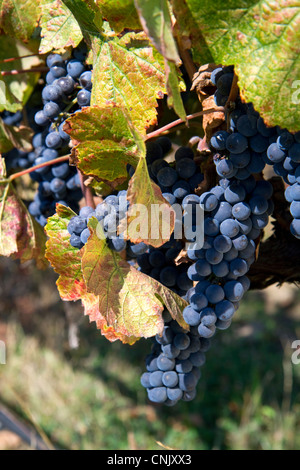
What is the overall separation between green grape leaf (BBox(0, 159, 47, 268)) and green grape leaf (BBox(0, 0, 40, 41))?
233 millimetres

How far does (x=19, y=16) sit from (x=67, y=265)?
44 cm

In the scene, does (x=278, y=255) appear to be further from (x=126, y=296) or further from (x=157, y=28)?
(x=157, y=28)

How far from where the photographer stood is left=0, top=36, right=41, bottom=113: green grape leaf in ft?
3.04

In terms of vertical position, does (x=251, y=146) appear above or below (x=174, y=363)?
above

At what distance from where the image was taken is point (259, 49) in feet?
1.70

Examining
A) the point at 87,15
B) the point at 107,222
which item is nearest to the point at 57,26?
the point at 87,15


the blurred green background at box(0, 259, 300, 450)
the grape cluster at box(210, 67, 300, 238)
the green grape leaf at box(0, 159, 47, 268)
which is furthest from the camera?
the blurred green background at box(0, 259, 300, 450)

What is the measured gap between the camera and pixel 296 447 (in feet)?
7.91

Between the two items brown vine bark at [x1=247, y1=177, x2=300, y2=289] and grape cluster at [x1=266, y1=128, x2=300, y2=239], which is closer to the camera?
grape cluster at [x1=266, y1=128, x2=300, y2=239]

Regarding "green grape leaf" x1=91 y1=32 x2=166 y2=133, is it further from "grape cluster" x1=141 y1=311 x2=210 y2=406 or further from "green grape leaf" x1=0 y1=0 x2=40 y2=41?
"grape cluster" x1=141 y1=311 x2=210 y2=406

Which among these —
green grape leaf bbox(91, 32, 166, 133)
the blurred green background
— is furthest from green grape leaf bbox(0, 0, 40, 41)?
the blurred green background

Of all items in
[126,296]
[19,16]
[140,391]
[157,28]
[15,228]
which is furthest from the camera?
[140,391]

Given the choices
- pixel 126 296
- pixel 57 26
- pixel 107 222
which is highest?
pixel 57 26
